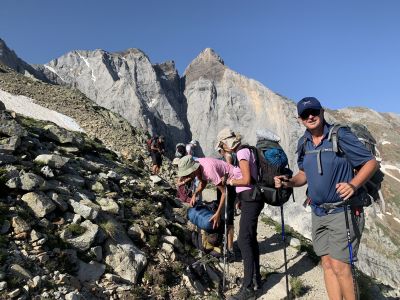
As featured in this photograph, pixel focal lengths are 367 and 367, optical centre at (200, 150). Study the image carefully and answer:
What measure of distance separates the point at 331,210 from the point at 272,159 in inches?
75.0

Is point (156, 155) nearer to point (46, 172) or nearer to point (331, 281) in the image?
point (46, 172)

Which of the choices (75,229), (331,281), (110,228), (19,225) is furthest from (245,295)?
(19,225)

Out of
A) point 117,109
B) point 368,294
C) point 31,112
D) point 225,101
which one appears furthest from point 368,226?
point 368,294

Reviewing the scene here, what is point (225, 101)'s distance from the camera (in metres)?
113

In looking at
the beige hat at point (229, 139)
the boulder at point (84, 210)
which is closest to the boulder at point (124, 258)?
the boulder at point (84, 210)

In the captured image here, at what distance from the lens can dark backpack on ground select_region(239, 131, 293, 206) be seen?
21.5 ft

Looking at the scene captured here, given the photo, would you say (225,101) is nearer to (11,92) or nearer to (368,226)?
(368,226)

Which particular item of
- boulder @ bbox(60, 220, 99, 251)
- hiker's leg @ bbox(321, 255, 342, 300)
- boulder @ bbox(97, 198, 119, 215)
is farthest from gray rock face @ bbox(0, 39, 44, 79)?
hiker's leg @ bbox(321, 255, 342, 300)

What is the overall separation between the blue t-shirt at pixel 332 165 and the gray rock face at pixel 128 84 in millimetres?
86536

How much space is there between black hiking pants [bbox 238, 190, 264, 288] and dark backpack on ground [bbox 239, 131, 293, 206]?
18 cm

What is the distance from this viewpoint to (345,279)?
470 centimetres

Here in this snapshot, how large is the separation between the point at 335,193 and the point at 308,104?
1.21 meters

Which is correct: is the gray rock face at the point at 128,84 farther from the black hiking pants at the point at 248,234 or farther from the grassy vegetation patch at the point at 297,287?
the black hiking pants at the point at 248,234

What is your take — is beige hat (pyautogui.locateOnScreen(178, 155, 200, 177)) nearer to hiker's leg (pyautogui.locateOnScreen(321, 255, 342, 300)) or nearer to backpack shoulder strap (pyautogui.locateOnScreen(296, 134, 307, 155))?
backpack shoulder strap (pyautogui.locateOnScreen(296, 134, 307, 155))
